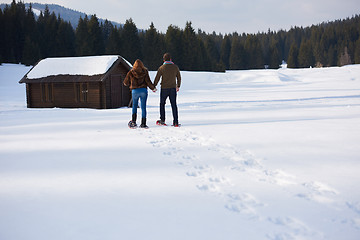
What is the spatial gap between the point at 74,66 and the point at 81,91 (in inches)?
62.1

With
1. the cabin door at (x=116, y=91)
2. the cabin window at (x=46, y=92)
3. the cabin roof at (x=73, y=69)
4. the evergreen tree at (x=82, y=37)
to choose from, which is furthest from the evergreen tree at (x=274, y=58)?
the cabin window at (x=46, y=92)

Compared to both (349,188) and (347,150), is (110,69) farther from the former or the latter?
(349,188)

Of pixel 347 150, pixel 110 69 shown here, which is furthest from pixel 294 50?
pixel 347 150

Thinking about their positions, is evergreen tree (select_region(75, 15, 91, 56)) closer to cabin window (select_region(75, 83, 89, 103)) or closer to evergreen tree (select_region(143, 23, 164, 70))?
evergreen tree (select_region(143, 23, 164, 70))

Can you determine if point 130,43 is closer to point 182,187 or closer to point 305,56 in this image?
point 305,56

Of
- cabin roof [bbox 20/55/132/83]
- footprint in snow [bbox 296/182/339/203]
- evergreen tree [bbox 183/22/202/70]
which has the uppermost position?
evergreen tree [bbox 183/22/202/70]

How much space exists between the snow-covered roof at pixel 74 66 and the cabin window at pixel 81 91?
0.68 m

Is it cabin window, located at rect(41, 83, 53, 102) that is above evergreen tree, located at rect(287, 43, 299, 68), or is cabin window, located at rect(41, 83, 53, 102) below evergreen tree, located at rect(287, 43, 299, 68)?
below

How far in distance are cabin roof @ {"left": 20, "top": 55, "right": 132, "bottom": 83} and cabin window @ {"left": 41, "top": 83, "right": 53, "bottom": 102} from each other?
0.46 metres

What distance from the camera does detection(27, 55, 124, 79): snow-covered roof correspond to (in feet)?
57.2

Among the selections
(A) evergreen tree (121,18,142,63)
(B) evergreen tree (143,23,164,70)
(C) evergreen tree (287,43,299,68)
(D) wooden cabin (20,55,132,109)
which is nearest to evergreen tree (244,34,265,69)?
(C) evergreen tree (287,43,299,68)

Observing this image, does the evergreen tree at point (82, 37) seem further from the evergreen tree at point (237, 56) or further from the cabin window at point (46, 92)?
the evergreen tree at point (237, 56)

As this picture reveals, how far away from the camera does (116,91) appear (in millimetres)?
18203

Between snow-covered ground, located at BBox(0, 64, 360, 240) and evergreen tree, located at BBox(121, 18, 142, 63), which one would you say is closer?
snow-covered ground, located at BBox(0, 64, 360, 240)
